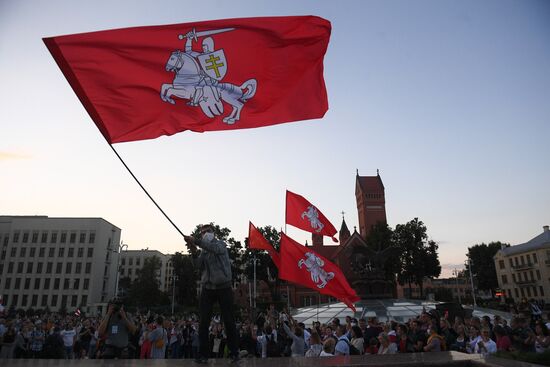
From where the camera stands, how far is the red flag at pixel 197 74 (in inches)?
233

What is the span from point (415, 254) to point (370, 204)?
98.8 ft

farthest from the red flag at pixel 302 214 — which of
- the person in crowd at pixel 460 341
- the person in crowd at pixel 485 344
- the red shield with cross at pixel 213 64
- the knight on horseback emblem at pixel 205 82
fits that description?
the red shield with cross at pixel 213 64

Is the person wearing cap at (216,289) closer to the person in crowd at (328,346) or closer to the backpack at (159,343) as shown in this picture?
the person in crowd at (328,346)

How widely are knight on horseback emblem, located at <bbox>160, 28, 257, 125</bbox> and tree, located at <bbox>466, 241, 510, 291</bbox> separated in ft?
279

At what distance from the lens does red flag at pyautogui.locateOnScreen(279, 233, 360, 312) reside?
42.0 feet

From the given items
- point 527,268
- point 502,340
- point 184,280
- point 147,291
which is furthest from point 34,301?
point 527,268

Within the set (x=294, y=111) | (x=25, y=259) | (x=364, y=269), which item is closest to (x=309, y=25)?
(x=294, y=111)

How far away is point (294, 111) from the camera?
6840mm

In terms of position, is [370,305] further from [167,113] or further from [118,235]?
[118,235]

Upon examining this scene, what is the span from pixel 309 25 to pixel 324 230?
9.42 metres

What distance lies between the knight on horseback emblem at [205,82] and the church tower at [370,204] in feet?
283

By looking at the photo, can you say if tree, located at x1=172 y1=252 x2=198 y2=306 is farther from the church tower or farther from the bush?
the bush

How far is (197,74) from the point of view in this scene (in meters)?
6.47

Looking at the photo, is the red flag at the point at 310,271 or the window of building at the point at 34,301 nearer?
the red flag at the point at 310,271
